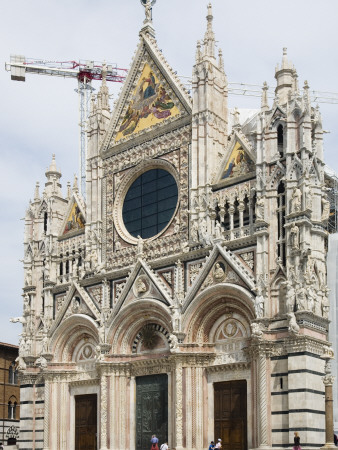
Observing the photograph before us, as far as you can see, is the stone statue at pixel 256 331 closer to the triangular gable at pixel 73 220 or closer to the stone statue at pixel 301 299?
the stone statue at pixel 301 299

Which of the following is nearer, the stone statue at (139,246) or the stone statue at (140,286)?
the stone statue at (140,286)

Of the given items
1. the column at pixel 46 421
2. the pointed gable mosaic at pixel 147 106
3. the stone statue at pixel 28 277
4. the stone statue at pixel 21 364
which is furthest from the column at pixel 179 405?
the stone statue at pixel 28 277

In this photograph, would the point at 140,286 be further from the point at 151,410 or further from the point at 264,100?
the point at 264,100

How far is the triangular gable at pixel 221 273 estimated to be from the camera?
1040 inches

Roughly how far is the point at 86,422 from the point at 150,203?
382 inches

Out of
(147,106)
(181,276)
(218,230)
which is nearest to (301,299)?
(218,230)

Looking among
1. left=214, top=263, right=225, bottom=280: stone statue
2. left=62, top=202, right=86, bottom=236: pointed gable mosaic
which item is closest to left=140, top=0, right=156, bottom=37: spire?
left=62, top=202, right=86, bottom=236: pointed gable mosaic

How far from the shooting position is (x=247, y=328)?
26.7 meters

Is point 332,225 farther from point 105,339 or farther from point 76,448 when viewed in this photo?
point 76,448

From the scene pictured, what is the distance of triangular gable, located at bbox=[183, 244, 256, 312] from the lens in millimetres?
26422

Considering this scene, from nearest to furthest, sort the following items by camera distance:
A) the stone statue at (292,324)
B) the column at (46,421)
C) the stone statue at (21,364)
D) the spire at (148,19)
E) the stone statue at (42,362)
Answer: the stone statue at (292,324) → the column at (46,421) → the stone statue at (42,362) → the spire at (148,19) → the stone statue at (21,364)

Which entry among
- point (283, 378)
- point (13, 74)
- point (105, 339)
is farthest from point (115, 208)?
point (13, 74)

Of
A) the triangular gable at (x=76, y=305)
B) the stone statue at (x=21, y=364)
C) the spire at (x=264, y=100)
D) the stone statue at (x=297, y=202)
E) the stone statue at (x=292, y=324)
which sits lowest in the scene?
the stone statue at (x=21, y=364)

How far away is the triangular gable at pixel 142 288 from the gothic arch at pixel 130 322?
0.31m
